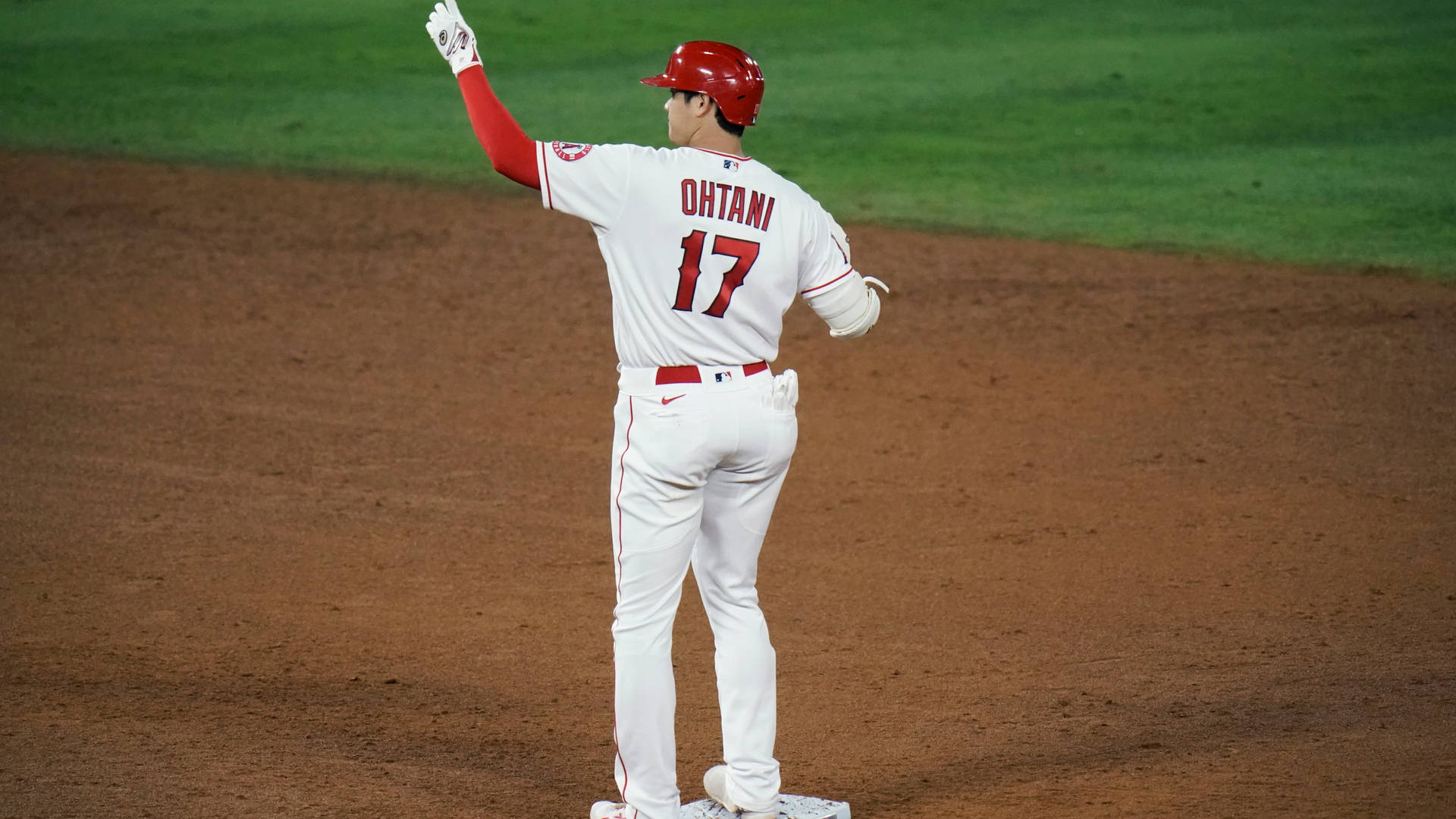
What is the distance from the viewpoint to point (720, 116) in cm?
362

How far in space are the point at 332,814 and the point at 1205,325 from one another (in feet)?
19.1

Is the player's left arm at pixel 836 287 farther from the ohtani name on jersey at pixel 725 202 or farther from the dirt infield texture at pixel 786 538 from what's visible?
the dirt infield texture at pixel 786 538

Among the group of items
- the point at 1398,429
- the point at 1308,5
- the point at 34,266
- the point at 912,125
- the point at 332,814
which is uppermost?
the point at 1308,5

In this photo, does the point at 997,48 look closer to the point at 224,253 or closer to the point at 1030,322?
the point at 1030,322

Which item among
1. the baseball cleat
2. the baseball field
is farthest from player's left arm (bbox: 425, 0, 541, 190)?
the baseball field

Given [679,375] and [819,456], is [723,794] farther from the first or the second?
[819,456]

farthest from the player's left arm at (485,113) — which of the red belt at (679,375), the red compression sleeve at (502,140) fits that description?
the red belt at (679,375)

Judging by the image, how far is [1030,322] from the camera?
8.44 meters

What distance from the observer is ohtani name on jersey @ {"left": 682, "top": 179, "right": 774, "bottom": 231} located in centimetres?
353

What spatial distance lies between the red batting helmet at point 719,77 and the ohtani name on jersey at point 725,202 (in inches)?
6.5

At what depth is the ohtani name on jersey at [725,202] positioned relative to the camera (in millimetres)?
3529

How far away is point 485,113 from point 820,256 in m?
0.84

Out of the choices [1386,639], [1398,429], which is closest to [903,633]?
[1386,639]

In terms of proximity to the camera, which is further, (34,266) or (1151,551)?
(34,266)
